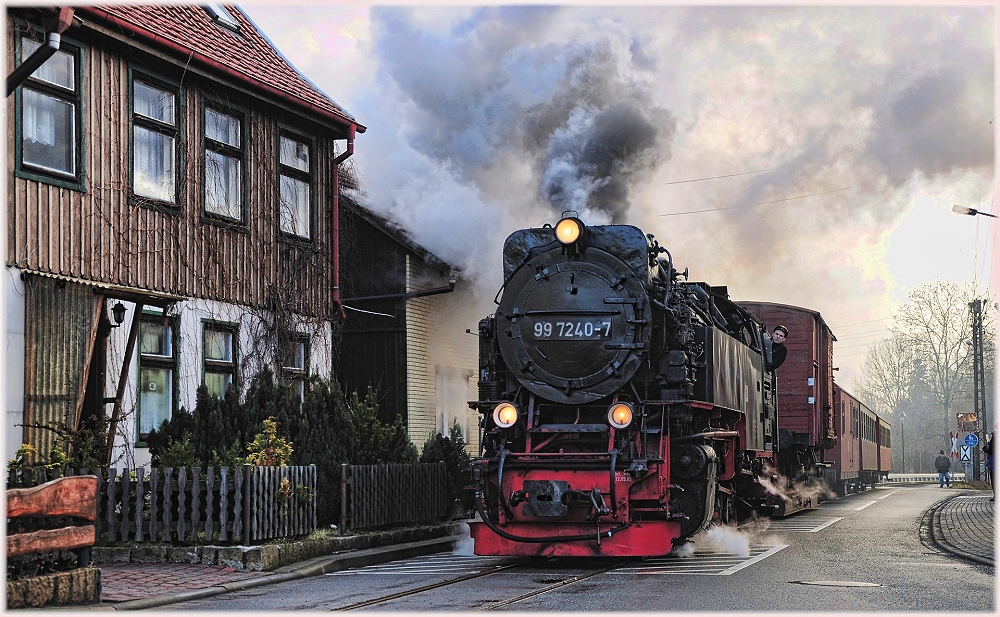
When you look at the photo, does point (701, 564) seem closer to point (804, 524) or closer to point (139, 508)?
point (139, 508)

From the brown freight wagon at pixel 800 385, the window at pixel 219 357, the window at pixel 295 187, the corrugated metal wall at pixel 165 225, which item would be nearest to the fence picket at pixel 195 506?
the corrugated metal wall at pixel 165 225

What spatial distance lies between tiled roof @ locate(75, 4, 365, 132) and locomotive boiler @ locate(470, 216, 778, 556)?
208 inches

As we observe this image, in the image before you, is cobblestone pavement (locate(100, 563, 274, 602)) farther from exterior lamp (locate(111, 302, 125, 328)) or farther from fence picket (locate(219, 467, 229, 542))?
exterior lamp (locate(111, 302, 125, 328))

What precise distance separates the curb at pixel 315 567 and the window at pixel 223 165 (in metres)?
5.28

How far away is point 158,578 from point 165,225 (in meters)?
5.86

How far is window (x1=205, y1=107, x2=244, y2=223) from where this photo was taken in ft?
53.1

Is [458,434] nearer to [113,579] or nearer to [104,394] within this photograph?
[104,394]

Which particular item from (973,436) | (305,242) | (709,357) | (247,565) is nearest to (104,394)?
(247,565)

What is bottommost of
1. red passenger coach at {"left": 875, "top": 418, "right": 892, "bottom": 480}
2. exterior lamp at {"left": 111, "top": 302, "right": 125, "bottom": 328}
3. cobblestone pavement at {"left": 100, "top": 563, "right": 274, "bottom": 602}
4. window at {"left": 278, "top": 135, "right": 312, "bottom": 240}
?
red passenger coach at {"left": 875, "top": 418, "right": 892, "bottom": 480}

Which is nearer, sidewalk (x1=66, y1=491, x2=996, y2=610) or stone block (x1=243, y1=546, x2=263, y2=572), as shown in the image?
sidewalk (x1=66, y1=491, x2=996, y2=610)

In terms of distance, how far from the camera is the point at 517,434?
12875 millimetres

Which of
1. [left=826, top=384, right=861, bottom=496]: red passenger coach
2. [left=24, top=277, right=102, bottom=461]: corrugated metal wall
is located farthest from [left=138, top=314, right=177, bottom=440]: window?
[left=826, top=384, right=861, bottom=496]: red passenger coach

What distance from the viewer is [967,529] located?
17234 millimetres

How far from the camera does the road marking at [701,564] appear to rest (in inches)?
444
